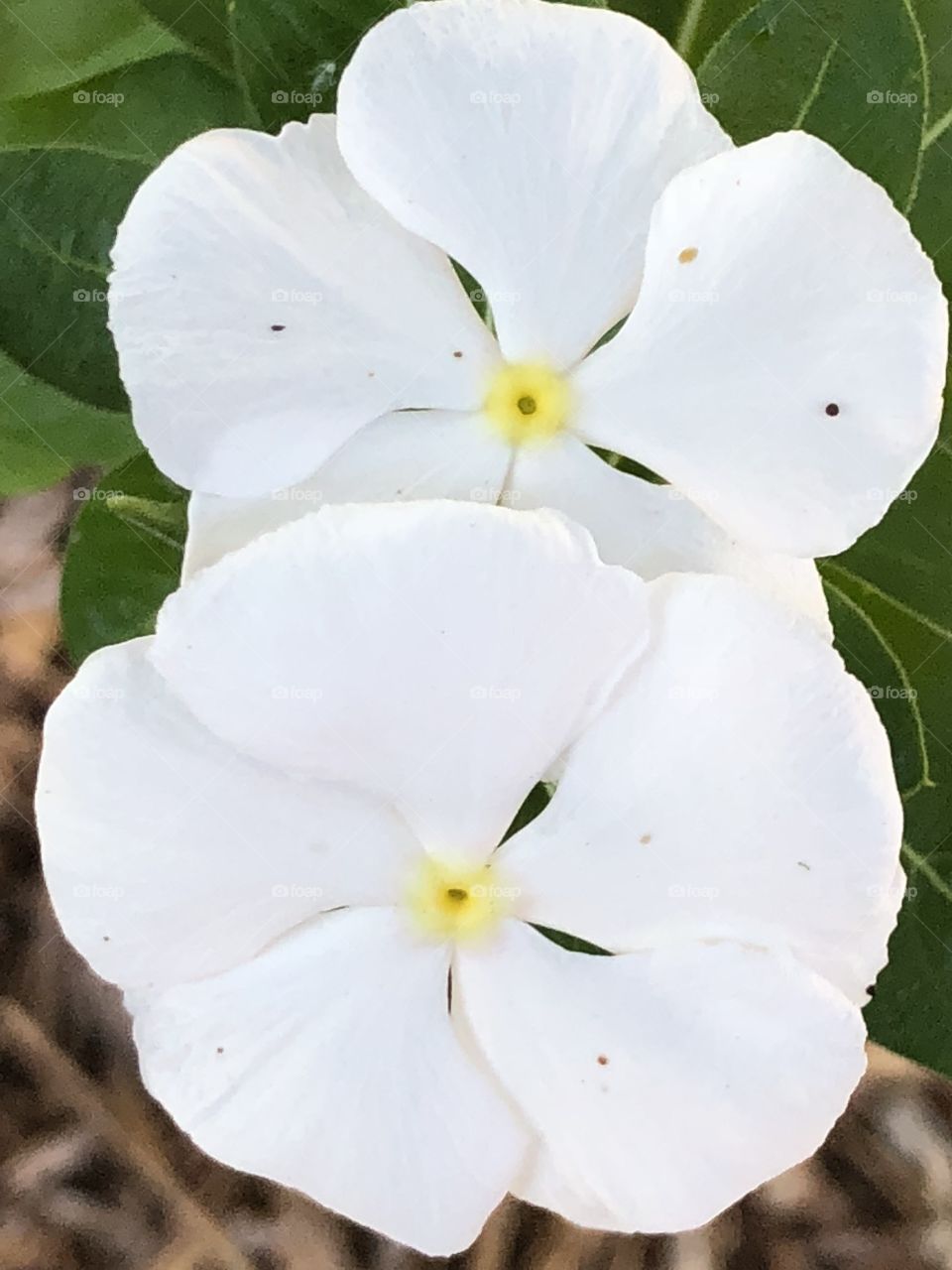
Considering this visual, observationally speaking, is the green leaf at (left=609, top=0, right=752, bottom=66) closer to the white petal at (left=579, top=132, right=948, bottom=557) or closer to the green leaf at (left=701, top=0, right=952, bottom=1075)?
the green leaf at (left=701, top=0, right=952, bottom=1075)

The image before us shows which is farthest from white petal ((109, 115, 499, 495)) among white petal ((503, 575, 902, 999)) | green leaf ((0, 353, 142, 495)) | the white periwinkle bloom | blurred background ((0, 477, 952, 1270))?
blurred background ((0, 477, 952, 1270))

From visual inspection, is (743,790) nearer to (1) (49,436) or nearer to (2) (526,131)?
(2) (526,131)

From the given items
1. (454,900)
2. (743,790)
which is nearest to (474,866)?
(454,900)

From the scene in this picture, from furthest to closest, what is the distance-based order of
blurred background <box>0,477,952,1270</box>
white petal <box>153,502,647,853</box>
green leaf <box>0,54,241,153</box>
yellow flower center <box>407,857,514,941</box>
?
blurred background <box>0,477,952,1270</box>
green leaf <box>0,54,241,153</box>
yellow flower center <box>407,857,514,941</box>
white petal <box>153,502,647,853</box>

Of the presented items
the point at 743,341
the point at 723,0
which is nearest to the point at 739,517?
the point at 743,341

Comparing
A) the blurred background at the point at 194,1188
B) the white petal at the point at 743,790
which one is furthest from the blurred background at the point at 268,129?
the blurred background at the point at 194,1188

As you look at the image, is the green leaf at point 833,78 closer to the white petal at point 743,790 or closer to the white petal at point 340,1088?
the white petal at point 743,790

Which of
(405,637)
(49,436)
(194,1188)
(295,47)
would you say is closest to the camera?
(405,637)

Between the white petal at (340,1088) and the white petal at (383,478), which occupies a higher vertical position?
the white petal at (383,478)
